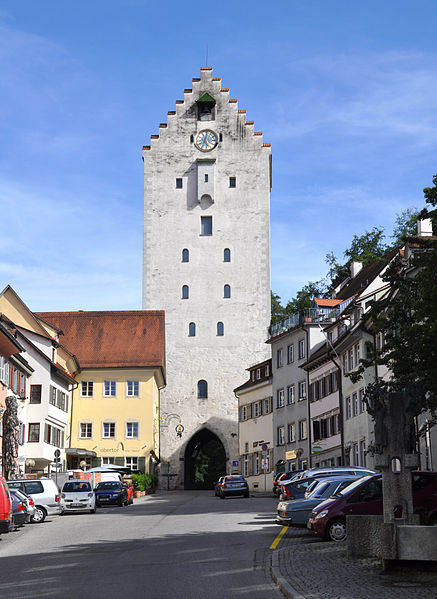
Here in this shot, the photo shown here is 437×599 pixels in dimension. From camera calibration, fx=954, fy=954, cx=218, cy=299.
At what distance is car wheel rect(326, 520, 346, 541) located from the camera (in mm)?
21000

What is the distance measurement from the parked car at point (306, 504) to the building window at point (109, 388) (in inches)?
1817

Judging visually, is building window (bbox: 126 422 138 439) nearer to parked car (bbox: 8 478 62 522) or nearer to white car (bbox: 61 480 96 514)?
white car (bbox: 61 480 96 514)

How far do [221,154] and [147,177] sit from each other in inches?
274

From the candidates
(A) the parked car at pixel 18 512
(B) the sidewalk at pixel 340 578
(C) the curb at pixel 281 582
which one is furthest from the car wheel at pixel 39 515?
(C) the curb at pixel 281 582

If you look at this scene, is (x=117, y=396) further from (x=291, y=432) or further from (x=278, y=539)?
(x=278, y=539)

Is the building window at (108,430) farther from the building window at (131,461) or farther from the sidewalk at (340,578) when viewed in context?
the sidewalk at (340,578)

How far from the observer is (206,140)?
86000 millimetres

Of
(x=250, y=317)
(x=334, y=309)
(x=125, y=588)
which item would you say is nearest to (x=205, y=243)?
(x=250, y=317)

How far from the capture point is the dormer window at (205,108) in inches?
3396

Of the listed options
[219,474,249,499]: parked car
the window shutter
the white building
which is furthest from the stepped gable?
[219,474,249,499]: parked car

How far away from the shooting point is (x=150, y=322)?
248 feet

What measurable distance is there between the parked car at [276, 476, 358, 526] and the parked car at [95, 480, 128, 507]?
19639 millimetres

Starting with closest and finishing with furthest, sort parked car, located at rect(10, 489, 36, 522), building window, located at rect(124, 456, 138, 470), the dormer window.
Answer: parked car, located at rect(10, 489, 36, 522) → building window, located at rect(124, 456, 138, 470) → the dormer window

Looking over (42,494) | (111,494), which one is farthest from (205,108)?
(42,494)
